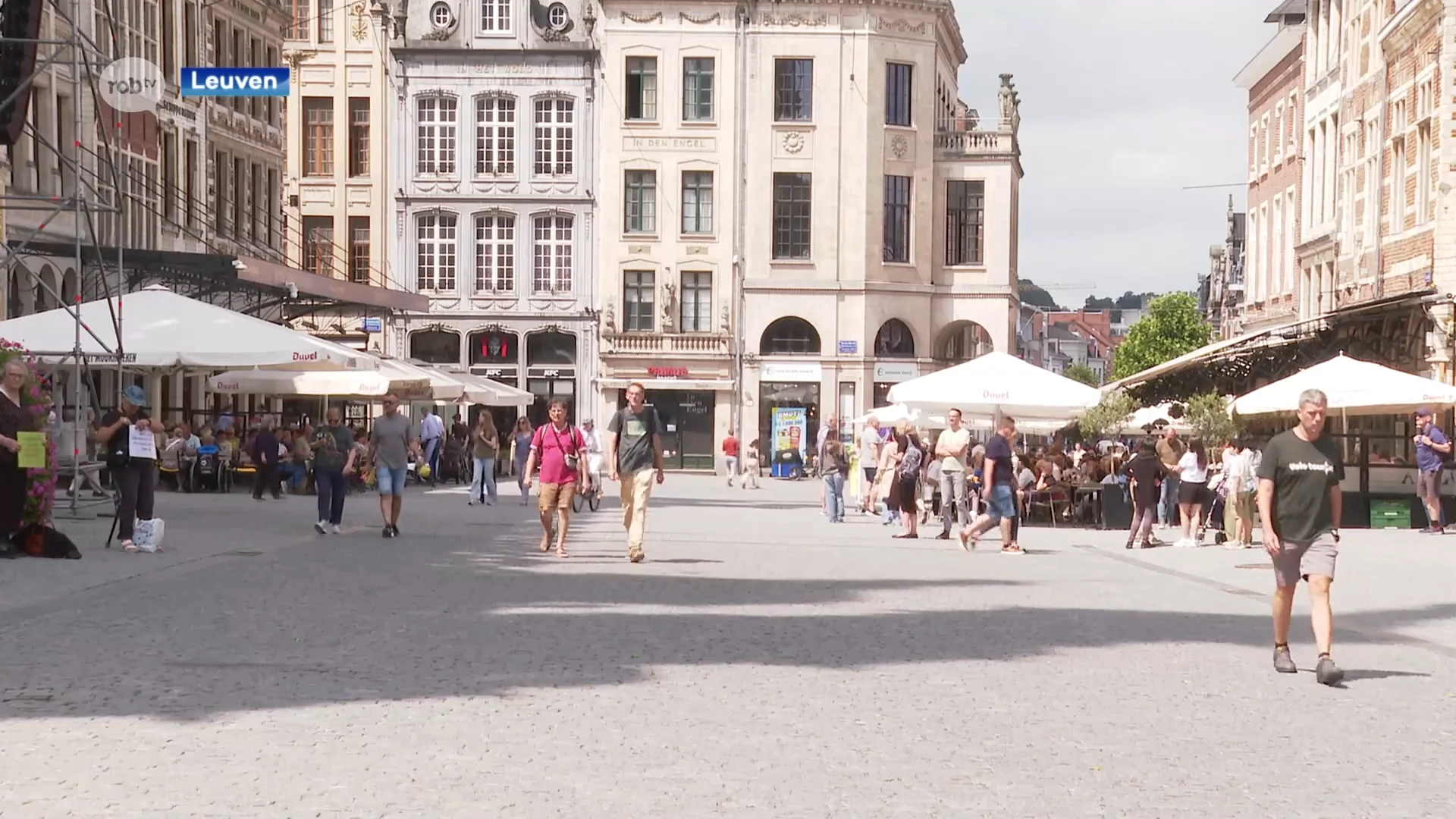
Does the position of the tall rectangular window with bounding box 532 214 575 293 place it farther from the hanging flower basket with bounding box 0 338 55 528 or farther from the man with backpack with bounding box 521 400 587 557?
the hanging flower basket with bounding box 0 338 55 528

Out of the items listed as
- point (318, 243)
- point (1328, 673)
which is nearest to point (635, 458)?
point (1328, 673)

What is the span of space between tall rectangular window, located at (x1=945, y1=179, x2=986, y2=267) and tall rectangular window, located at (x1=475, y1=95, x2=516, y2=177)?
13307 millimetres

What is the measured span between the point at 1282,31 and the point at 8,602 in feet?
153

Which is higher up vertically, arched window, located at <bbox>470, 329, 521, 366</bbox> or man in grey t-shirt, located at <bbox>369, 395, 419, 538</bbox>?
arched window, located at <bbox>470, 329, 521, 366</bbox>

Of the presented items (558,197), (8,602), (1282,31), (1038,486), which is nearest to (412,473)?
(1038,486)

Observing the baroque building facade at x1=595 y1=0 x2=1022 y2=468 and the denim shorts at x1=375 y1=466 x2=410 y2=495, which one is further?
the baroque building facade at x1=595 y1=0 x2=1022 y2=468

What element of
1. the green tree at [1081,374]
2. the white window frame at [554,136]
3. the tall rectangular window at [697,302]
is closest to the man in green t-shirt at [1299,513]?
the tall rectangular window at [697,302]

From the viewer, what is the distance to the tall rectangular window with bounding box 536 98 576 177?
6525 cm

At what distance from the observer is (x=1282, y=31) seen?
55.6 metres

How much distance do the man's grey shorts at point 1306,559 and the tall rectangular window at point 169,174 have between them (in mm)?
36768

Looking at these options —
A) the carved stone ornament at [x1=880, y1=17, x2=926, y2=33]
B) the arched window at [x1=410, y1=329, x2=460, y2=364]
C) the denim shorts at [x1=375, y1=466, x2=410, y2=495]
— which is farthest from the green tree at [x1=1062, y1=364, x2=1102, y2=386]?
the denim shorts at [x1=375, y1=466, x2=410, y2=495]

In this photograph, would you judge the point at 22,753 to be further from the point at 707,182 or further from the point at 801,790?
the point at 707,182

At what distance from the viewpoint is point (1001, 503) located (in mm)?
24234

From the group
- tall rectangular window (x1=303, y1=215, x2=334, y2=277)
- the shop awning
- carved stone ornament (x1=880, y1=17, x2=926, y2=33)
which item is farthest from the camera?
tall rectangular window (x1=303, y1=215, x2=334, y2=277)
